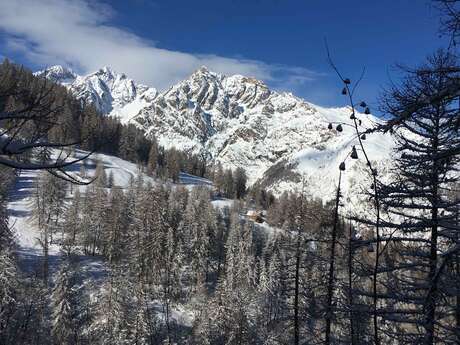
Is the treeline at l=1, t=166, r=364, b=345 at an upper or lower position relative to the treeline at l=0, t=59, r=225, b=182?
lower

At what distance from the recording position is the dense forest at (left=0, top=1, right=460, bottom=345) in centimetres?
389

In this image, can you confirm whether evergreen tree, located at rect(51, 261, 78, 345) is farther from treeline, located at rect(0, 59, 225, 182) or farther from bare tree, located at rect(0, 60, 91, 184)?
bare tree, located at rect(0, 60, 91, 184)

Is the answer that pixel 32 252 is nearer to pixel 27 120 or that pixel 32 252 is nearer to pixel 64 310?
pixel 64 310

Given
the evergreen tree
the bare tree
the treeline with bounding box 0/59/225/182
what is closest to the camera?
the bare tree

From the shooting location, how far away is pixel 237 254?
214 feet

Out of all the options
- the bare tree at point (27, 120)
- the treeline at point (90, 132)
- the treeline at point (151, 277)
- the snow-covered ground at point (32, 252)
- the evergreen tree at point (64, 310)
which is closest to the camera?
the bare tree at point (27, 120)

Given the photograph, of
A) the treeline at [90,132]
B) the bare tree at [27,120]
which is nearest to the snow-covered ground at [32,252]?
the treeline at [90,132]

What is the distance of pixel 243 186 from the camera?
15125 centimetres

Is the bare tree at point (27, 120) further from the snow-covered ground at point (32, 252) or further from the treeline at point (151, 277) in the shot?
the snow-covered ground at point (32, 252)

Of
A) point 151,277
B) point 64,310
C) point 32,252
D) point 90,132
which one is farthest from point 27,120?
point 32,252

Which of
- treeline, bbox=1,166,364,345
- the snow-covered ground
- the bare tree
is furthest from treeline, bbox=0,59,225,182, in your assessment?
the snow-covered ground

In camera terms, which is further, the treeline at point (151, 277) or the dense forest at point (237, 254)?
the treeline at point (151, 277)

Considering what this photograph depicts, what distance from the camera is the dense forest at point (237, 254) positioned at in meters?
3.89

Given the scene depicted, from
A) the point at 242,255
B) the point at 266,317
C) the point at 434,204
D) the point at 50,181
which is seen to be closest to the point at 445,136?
the point at 434,204
